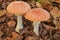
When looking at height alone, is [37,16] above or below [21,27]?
above

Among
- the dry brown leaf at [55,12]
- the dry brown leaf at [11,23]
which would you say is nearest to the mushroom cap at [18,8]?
the dry brown leaf at [11,23]

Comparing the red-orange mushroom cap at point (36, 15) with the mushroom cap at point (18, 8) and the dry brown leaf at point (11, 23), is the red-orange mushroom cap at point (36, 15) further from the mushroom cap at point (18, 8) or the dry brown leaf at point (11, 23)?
the dry brown leaf at point (11, 23)

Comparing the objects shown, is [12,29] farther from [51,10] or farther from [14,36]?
[51,10]

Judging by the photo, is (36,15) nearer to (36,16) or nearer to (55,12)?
(36,16)

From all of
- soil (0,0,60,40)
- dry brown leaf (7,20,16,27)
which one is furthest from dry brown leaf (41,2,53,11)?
dry brown leaf (7,20,16,27)

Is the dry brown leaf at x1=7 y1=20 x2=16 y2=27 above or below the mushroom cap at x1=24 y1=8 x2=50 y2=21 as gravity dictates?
below

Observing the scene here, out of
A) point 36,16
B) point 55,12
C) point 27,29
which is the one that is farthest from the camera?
point 55,12

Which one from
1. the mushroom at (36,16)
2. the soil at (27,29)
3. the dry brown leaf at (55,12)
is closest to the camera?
the mushroom at (36,16)

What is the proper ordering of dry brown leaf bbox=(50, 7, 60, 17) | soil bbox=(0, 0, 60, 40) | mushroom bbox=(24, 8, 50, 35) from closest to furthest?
1. mushroom bbox=(24, 8, 50, 35)
2. soil bbox=(0, 0, 60, 40)
3. dry brown leaf bbox=(50, 7, 60, 17)

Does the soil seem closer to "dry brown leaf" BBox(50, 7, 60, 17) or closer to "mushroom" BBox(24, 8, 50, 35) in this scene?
"dry brown leaf" BBox(50, 7, 60, 17)

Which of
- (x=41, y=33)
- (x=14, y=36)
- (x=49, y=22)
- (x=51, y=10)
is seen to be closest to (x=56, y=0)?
(x=51, y=10)

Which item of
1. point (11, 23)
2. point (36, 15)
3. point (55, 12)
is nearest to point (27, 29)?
point (11, 23)
